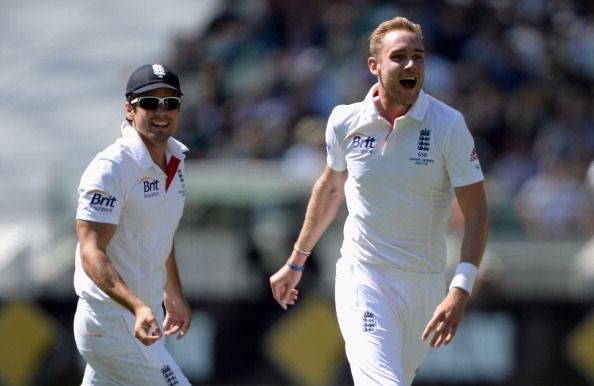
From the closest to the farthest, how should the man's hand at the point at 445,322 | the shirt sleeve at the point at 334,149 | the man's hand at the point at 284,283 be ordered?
1. the man's hand at the point at 445,322
2. the shirt sleeve at the point at 334,149
3. the man's hand at the point at 284,283

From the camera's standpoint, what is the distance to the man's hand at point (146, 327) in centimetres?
618

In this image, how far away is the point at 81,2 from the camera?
750 inches

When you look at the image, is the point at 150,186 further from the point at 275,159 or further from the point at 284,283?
the point at 275,159

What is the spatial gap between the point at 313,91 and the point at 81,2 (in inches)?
196

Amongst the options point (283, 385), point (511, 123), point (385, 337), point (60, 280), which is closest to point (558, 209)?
point (511, 123)

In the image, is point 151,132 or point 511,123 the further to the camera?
point 511,123

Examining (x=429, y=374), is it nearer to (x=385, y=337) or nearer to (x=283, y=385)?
(x=283, y=385)

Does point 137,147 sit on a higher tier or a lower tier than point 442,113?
lower

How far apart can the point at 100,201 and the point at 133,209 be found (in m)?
0.22

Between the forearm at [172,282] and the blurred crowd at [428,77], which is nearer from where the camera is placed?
the forearm at [172,282]

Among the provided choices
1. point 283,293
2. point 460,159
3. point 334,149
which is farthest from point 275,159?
point 460,159

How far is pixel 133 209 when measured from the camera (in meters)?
6.73

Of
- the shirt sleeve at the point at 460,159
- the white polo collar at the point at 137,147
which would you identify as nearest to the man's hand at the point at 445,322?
the shirt sleeve at the point at 460,159

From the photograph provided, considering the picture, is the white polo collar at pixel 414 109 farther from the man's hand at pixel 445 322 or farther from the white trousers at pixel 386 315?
the man's hand at pixel 445 322
